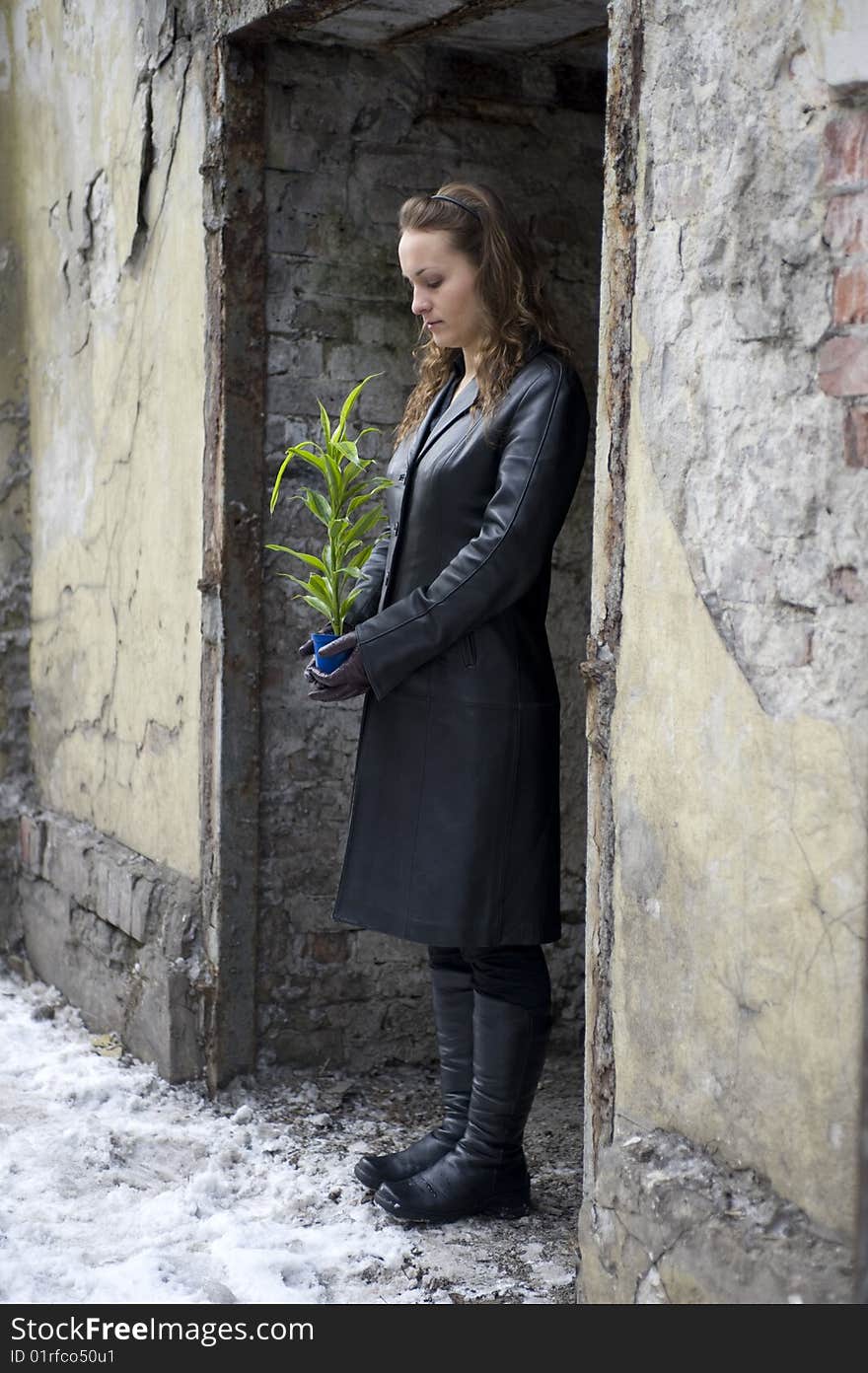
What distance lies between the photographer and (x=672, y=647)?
2.23 meters

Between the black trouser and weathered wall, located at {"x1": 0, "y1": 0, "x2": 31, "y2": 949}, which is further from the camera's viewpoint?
weathered wall, located at {"x1": 0, "y1": 0, "x2": 31, "y2": 949}

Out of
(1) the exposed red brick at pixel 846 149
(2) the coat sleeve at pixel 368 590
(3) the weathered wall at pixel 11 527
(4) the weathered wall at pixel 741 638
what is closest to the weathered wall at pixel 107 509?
(3) the weathered wall at pixel 11 527

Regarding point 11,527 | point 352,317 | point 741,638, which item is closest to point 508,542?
point 741,638

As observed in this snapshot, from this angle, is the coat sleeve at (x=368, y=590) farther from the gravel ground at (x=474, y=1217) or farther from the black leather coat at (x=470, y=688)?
the gravel ground at (x=474, y=1217)

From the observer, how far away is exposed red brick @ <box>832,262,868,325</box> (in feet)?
6.30

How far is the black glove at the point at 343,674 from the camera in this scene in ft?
8.91

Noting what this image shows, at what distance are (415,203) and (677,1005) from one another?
1.48 meters

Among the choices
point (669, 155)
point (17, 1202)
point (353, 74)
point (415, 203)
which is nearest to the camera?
point (669, 155)

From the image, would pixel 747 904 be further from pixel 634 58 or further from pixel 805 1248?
pixel 634 58

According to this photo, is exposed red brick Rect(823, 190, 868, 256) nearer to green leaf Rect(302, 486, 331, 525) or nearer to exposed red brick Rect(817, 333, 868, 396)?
exposed red brick Rect(817, 333, 868, 396)

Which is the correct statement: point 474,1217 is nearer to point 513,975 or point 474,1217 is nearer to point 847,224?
point 513,975

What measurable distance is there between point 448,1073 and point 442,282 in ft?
4.93

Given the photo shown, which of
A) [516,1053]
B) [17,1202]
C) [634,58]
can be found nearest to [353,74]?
[634,58]

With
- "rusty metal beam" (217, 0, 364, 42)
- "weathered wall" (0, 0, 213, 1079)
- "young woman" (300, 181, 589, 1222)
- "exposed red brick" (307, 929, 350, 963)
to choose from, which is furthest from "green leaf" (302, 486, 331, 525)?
"exposed red brick" (307, 929, 350, 963)
